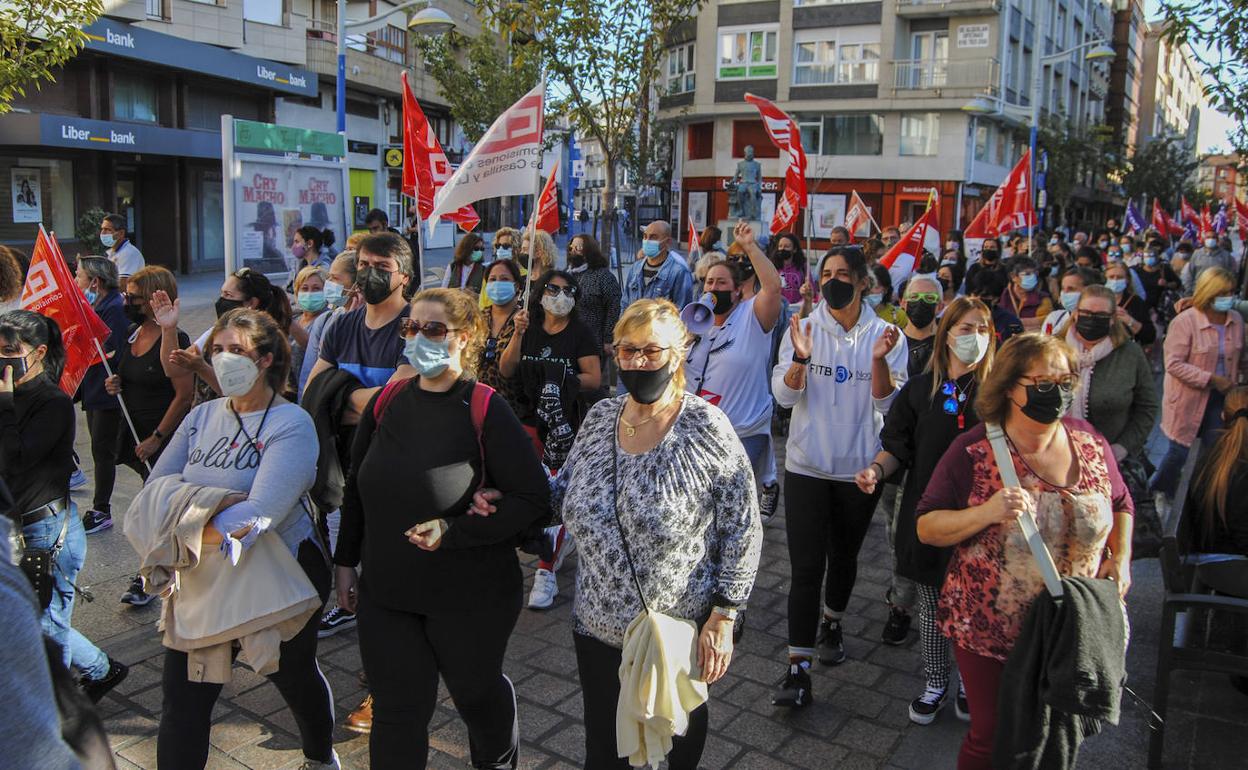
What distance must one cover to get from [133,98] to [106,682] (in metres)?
26.3

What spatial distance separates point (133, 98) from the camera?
87.6 ft

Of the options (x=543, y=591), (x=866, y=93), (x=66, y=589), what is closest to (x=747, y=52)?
(x=866, y=93)

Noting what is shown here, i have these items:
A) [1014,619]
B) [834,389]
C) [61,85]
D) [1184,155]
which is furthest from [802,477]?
[1184,155]

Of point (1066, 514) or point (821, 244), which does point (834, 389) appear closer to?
point (1066, 514)

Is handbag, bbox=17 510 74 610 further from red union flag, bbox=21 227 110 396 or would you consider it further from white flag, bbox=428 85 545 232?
white flag, bbox=428 85 545 232

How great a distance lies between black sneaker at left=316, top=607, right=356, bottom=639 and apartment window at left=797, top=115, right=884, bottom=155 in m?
38.5

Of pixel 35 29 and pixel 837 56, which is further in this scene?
pixel 837 56

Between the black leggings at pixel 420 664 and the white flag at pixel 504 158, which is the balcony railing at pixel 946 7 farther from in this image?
the black leggings at pixel 420 664

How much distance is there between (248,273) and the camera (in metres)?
5.58

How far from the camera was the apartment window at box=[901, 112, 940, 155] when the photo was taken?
40.7 m

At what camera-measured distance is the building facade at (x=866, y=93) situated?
40.4 metres

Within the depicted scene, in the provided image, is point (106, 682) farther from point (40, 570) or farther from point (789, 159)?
point (789, 159)

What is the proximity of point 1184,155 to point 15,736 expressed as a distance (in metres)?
70.7

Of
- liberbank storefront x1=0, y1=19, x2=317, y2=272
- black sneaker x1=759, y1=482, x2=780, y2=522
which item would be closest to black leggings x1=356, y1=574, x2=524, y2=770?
black sneaker x1=759, y1=482, x2=780, y2=522
